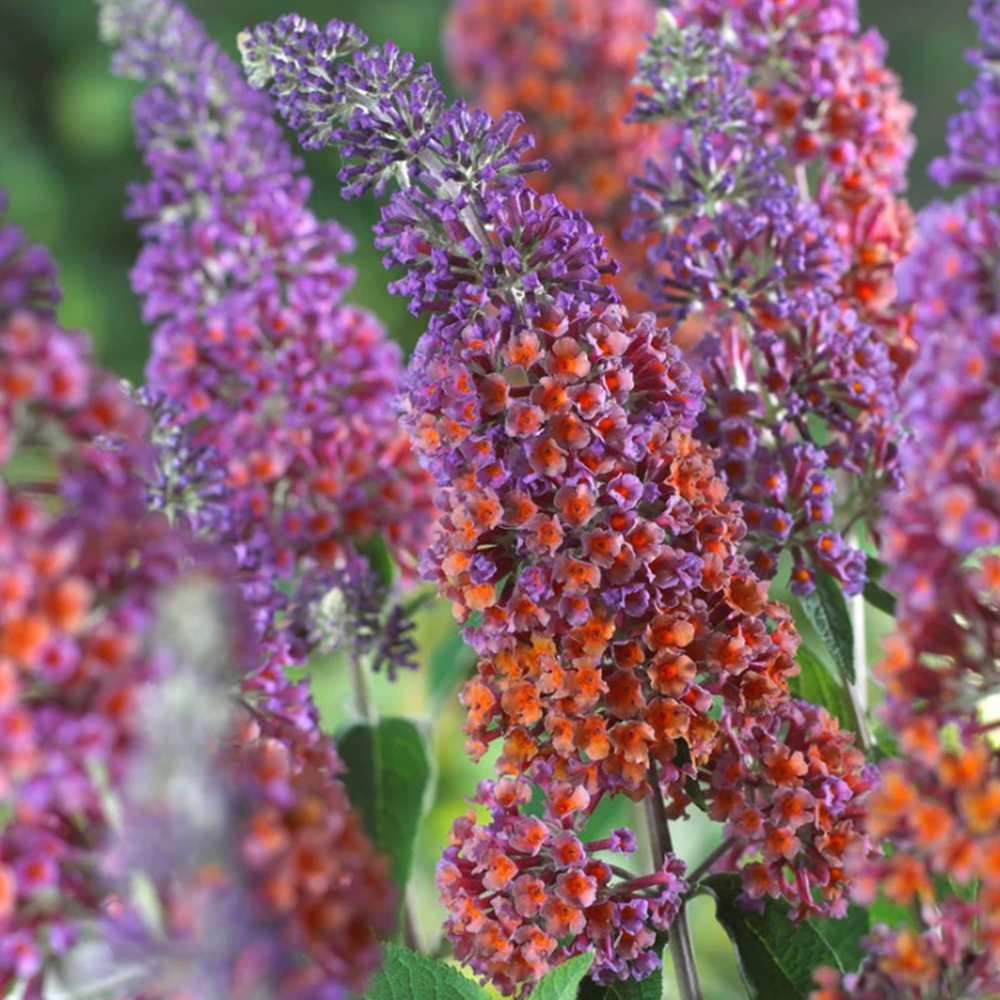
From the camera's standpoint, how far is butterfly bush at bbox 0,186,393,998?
1.08ft

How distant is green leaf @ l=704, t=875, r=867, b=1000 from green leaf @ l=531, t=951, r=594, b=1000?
0.10 meters

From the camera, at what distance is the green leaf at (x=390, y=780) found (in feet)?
2.47

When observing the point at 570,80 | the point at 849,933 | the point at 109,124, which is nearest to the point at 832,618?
the point at 849,933

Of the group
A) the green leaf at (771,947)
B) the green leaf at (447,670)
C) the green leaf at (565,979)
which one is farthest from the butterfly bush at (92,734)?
the green leaf at (447,670)

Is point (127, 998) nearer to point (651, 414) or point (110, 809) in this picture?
point (110, 809)

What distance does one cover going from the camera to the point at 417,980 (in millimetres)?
572

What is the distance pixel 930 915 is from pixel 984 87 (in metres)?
0.27

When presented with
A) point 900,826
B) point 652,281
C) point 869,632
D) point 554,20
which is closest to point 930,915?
point 900,826

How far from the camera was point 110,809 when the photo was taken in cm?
36

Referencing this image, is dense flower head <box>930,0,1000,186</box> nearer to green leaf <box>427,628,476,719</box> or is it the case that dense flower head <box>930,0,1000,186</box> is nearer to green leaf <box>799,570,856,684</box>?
green leaf <box>799,570,856,684</box>

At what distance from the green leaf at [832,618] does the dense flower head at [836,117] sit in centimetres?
15

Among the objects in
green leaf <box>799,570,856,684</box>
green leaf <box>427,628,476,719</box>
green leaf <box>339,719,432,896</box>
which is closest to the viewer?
green leaf <box>799,570,856,684</box>

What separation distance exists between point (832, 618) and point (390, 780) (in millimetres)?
274

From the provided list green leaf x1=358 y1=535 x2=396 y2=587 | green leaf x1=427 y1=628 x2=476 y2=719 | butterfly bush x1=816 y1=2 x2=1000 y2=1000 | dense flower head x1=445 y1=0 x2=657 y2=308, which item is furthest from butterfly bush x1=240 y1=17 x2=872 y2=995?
dense flower head x1=445 y1=0 x2=657 y2=308
